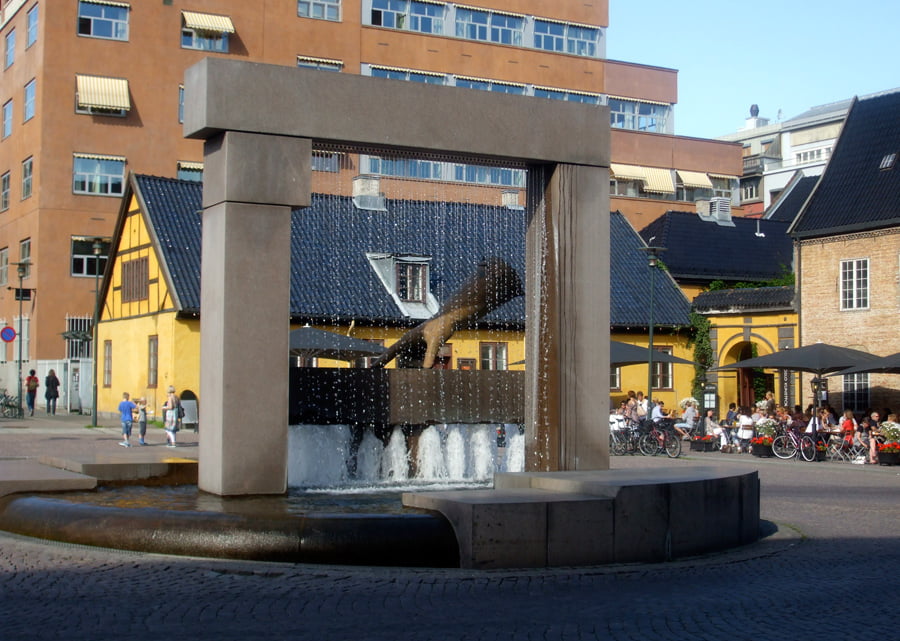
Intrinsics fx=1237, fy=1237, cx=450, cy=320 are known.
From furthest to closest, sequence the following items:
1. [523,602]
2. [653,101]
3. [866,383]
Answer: [653,101]
[866,383]
[523,602]

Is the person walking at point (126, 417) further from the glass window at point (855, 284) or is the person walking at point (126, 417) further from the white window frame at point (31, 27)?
the white window frame at point (31, 27)

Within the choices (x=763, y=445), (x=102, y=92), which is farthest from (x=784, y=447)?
(x=102, y=92)

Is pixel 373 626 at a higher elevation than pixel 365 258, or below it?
below

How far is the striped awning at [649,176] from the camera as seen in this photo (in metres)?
61.6

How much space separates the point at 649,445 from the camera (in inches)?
1262

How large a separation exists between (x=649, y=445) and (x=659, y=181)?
108ft

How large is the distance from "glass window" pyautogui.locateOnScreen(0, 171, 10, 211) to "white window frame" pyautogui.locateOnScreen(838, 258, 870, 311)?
117ft

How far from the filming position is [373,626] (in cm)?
830

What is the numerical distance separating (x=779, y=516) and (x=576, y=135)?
562 centimetres

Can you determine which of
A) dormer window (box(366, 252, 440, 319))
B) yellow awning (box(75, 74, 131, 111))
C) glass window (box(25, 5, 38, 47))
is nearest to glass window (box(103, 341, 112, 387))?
dormer window (box(366, 252, 440, 319))

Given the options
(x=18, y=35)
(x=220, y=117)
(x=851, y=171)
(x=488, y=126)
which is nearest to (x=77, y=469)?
(x=220, y=117)

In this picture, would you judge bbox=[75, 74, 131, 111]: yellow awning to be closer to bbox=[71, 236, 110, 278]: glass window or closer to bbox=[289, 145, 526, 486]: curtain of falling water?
bbox=[71, 236, 110, 278]: glass window

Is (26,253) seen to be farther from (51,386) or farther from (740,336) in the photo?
(740,336)

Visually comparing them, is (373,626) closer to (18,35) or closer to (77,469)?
(77,469)
